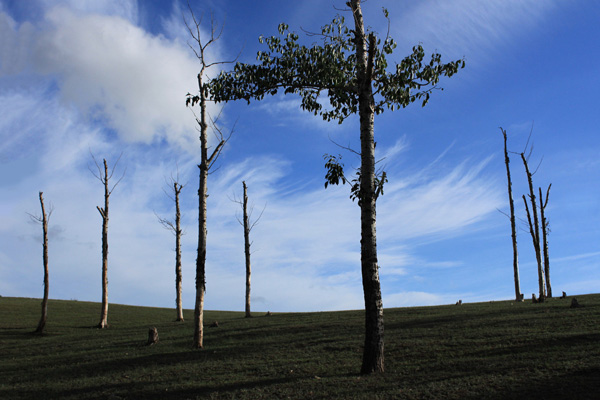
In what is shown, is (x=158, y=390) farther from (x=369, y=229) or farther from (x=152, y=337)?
(x=152, y=337)

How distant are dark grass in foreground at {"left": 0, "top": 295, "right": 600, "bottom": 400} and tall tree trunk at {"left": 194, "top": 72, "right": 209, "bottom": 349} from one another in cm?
92

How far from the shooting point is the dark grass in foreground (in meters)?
10.1

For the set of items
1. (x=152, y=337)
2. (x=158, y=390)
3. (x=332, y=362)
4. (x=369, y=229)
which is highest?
(x=369, y=229)

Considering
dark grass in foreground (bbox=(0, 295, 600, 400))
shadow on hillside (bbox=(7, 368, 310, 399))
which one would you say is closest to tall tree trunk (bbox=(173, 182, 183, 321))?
dark grass in foreground (bbox=(0, 295, 600, 400))

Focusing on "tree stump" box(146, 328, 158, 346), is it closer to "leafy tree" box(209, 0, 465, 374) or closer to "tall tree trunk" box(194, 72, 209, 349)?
"tall tree trunk" box(194, 72, 209, 349)

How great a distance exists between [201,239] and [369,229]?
9173 mm

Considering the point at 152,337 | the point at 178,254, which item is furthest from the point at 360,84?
the point at 178,254

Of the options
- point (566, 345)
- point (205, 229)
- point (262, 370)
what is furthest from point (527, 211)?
point (262, 370)

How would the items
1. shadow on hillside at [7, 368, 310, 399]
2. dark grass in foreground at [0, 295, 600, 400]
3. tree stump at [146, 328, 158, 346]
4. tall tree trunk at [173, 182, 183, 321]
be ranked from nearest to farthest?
dark grass in foreground at [0, 295, 600, 400]
shadow on hillside at [7, 368, 310, 399]
tree stump at [146, 328, 158, 346]
tall tree trunk at [173, 182, 183, 321]

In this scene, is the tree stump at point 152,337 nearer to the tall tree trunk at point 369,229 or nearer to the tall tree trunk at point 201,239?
the tall tree trunk at point 201,239

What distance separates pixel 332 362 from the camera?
1363 cm

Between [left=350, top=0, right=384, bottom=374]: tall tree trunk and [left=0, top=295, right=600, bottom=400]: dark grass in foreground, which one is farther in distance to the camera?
[left=350, top=0, right=384, bottom=374]: tall tree trunk

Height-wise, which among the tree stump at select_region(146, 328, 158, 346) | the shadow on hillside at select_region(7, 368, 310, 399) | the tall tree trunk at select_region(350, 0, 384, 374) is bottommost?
the shadow on hillside at select_region(7, 368, 310, 399)

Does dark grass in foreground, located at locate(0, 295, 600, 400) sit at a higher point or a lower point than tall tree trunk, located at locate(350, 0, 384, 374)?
lower
